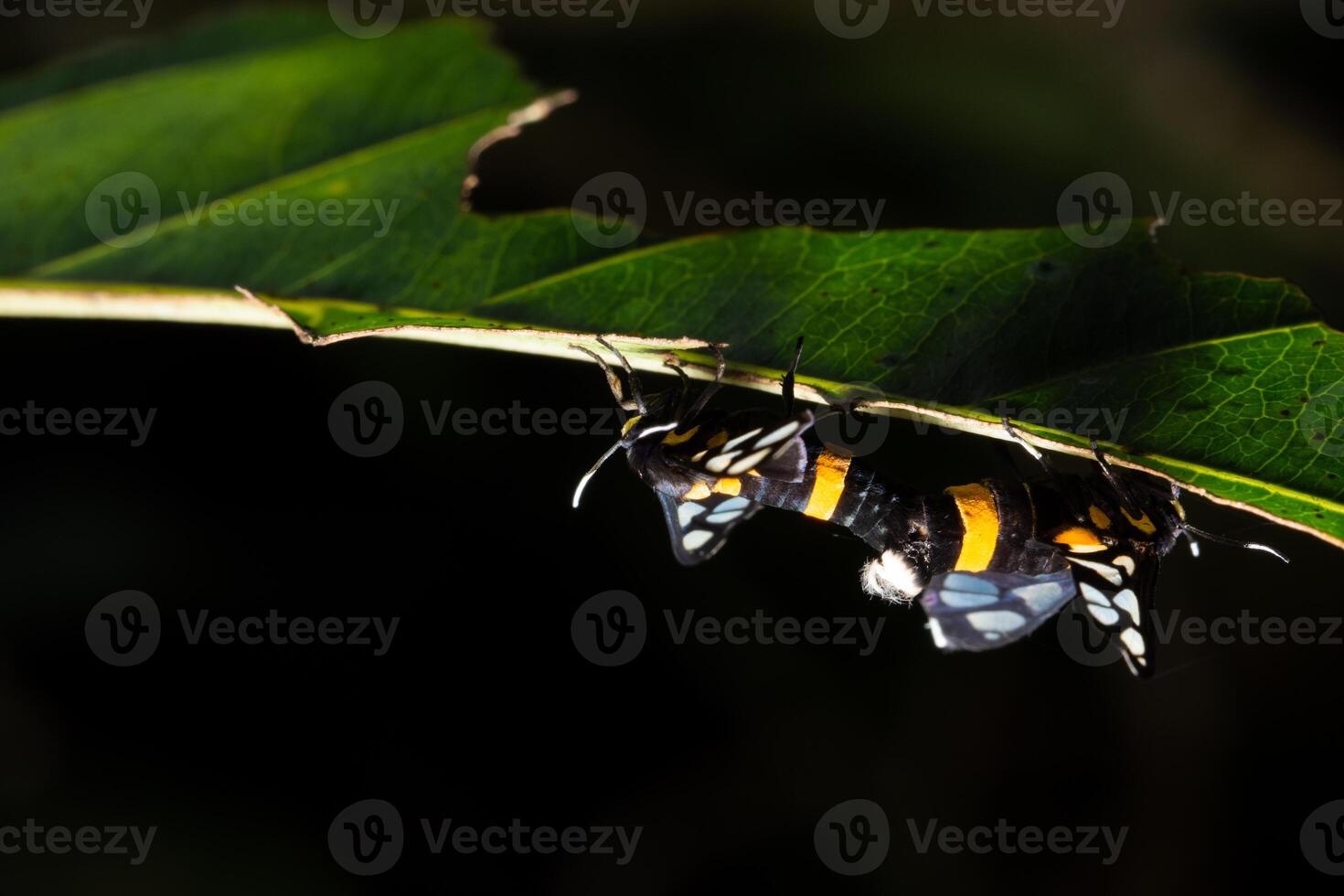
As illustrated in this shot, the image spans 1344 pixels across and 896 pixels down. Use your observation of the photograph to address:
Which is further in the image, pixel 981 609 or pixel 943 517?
pixel 943 517

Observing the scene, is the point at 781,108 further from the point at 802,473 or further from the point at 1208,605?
the point at 1208,605

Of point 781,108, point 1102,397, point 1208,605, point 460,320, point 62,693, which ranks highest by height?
point 781,108

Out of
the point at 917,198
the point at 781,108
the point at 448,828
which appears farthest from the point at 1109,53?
the point at 448,828
